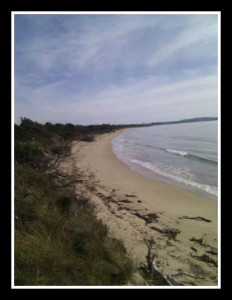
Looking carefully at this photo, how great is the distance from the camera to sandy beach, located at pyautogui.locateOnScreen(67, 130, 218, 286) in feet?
15.1

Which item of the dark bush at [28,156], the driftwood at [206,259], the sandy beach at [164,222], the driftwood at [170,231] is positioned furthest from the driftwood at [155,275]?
the dark bush at [28,156]

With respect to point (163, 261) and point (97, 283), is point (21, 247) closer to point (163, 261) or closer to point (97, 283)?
point (97, 283)

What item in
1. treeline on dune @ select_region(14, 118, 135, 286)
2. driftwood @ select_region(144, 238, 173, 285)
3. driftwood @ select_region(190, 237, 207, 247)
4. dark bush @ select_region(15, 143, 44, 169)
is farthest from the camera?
dark bush @ select_region(15, 143, 44, 169)

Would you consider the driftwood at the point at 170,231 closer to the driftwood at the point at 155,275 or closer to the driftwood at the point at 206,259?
the driftwood at the point at 206,259

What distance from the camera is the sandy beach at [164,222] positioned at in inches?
181

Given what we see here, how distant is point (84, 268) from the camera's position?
Answer: 338 cm

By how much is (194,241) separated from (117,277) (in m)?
2.74

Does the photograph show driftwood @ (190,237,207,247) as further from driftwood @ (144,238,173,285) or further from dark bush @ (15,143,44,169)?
dark bush @ (15,143,44,169)

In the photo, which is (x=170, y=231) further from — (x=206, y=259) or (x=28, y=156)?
(x=28, y=156)

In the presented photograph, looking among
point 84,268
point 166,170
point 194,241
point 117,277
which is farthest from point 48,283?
point 166,170

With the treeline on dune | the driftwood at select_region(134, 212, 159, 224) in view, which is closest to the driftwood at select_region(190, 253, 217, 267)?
the treeline on dune

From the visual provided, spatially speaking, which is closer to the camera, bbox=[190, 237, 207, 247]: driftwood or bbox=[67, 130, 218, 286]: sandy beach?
bbox=[67, 130, 218, 286]: sandy beach

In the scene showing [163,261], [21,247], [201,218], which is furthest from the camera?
[201,218]

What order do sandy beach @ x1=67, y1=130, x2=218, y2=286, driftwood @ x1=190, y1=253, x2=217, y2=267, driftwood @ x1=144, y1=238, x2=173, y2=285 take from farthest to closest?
driftwood @ x1=190, y1=253, x2=217, y2=267 < sandy beach @ x1=67, y1=130, x2=218, y2=286 < driftwood @ x1=144, y1=238, x2=173, y2=285
